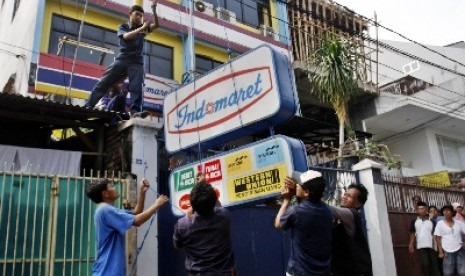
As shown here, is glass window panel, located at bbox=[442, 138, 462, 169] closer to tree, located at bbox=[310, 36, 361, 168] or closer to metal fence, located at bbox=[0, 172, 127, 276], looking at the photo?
tree, located at bbox=[310, 36, 361, 168]

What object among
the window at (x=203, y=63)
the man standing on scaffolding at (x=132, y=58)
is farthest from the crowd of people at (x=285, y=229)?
the window at (x=203, y=63)

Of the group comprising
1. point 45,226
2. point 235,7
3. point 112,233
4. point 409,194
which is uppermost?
point 235,7

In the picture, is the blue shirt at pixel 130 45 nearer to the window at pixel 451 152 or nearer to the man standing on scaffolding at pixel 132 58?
the man standing on scaffolding at pixel 132 58

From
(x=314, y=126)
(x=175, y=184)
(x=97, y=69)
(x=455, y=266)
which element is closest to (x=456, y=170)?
(x=314, y=126)

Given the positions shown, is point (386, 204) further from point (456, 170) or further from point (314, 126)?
point (456, 170)

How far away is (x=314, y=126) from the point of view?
464 inches

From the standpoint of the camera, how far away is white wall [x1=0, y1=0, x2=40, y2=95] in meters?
11.6

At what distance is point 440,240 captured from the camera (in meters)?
8.45

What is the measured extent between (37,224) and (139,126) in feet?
7.24

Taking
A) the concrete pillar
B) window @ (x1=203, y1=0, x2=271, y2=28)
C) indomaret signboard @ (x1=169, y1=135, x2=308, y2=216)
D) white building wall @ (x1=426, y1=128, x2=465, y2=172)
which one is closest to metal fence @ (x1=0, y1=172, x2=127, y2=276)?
the concrete pillar

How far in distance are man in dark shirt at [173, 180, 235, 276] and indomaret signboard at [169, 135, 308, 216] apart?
41.5 inches

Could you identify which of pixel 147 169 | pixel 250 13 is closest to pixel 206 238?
pixel 147 169

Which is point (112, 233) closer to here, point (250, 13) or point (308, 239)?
point (308, 239)

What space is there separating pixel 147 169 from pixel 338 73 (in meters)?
8.13
